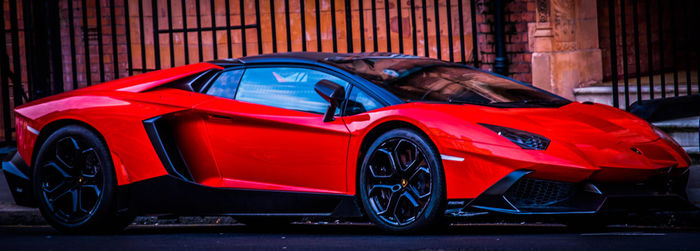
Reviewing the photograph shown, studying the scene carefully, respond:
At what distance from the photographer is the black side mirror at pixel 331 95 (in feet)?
20.7

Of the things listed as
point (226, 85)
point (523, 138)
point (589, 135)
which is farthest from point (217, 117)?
point (589, 135)

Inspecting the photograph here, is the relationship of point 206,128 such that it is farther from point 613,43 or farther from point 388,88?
point 613,43

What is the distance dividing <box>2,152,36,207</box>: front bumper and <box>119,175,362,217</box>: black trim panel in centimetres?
79

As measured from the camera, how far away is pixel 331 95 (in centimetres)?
630

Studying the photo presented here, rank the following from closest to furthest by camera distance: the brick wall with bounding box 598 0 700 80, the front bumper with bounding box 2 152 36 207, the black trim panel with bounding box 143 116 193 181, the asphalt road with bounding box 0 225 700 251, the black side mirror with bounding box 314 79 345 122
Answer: the asphalt road with bounding box 0 225 700 251
the black side mirror with bounding box 314 79 345 122
the black trim panel with bounding box 143 116 193 181
the front bumper with bounding box 2 152 36 207
the brick wall with bounding box 598 0 700 80

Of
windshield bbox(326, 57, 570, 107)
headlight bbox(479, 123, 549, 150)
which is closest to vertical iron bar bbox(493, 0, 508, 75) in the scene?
windshield bbox(326, 57, 570, 107)

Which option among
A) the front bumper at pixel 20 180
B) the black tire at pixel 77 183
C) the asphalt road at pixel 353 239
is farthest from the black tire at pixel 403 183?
the front bumper at pixel 20 180

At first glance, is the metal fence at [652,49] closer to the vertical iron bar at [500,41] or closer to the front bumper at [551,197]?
the vertical iron bar at [500,41]

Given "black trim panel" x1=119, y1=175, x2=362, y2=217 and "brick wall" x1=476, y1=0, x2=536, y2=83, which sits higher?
"brick wall" x1=476, y1=0, x2=536, y2=83

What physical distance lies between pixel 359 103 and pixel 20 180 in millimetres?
2498

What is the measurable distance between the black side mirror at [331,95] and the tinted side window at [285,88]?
0.08m

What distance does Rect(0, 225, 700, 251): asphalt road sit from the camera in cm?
573

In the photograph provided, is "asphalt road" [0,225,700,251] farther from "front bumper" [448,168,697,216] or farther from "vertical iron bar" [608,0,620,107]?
"vertical iron bar" [608,0,620,107]

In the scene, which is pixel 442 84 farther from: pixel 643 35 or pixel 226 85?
pixel 643 35
